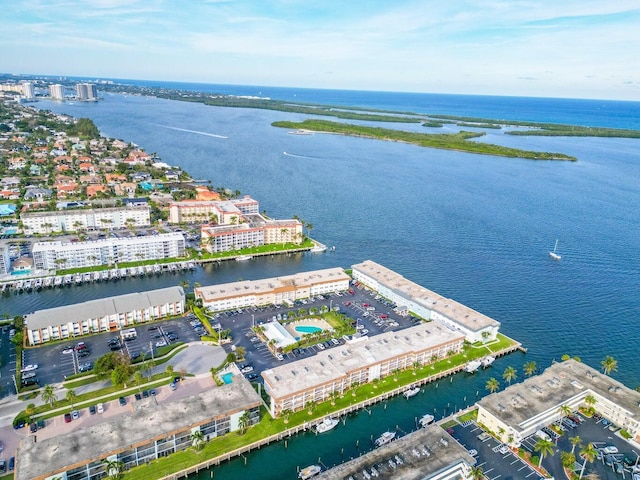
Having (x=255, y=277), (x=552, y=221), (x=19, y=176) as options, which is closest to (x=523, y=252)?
(x=552, y=221)

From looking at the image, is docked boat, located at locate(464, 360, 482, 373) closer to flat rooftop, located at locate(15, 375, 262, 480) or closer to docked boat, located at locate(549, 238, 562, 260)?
flat rooftop, located at locate(15, 375, 262, 480)

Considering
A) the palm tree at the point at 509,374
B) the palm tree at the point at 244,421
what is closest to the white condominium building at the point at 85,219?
the palm tree at the point at 244,421

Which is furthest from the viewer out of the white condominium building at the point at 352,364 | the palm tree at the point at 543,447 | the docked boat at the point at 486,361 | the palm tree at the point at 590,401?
the docked boat at the point at 486,361

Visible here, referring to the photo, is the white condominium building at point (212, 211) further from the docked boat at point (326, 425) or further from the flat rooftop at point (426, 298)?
the docked boat at point (326, 425)

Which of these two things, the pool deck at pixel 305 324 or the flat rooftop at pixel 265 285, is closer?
the pool deck at pixel 305 324

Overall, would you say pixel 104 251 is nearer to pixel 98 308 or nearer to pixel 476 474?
pixel 98 308

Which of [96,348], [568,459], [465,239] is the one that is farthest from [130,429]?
[465,239]

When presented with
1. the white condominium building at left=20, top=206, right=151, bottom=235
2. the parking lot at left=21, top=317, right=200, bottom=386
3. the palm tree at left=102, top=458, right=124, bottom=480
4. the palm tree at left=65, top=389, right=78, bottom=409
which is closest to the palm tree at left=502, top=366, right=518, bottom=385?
the parking lot at left=21, top=317, right=200, bottom=386
